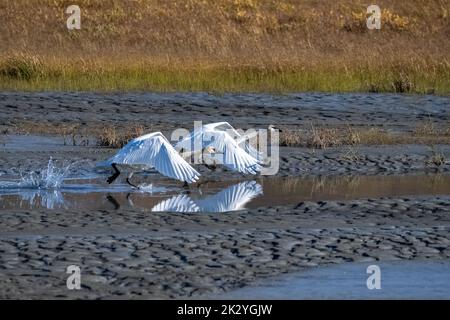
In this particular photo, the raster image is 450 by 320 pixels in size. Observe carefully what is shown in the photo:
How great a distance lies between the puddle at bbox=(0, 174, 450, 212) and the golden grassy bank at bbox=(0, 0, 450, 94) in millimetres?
8918

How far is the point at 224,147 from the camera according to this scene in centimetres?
1239

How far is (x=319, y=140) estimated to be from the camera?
622 inches

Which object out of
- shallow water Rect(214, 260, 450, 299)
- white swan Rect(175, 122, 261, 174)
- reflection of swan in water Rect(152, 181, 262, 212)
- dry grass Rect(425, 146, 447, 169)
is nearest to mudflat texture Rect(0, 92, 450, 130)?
dry grass Rect(425, 146, 447, 169)

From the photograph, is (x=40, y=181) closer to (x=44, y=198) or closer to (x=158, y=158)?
(x=44, y=198)

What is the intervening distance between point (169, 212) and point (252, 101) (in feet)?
32.6

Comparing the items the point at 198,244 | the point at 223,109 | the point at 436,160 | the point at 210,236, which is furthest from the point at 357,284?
the point at 223,109

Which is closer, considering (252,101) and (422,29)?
(252,101)

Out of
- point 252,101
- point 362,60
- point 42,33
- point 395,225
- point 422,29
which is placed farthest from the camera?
point 422,29

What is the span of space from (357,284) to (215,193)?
4.45 meters

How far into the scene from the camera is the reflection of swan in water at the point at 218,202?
11375 mm

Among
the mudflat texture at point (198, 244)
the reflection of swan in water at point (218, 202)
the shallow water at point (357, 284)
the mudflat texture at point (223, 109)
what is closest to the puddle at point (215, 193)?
the reflection of swan in water at point (218, 202)
